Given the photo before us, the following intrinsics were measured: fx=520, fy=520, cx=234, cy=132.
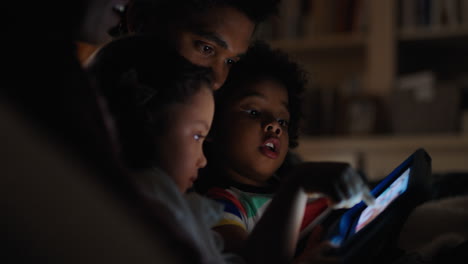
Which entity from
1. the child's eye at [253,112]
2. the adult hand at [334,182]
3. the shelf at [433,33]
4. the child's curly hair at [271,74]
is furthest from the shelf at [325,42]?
the adult hand at [334,182]

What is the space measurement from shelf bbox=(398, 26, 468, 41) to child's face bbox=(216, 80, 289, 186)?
2056 mm

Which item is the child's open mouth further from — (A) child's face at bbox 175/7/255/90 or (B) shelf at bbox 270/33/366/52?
(B) shelf at bbox 270/33/366/52

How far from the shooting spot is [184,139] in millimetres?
438

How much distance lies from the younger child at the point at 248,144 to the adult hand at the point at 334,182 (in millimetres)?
88

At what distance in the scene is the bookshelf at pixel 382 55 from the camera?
2.28 m

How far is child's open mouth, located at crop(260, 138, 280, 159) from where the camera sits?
575mm

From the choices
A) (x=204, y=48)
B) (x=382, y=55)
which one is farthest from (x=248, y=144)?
(x=382, y=55)

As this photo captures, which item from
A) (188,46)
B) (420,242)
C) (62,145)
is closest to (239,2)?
(188,46)

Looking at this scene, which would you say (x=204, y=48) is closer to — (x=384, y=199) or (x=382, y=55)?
(x=384, y=199)

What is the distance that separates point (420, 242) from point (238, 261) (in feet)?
1.56

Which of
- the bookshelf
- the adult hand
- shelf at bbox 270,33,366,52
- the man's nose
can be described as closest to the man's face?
the man's nose

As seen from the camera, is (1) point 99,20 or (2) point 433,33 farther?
(2) point 433,33

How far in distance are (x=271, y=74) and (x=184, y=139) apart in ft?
0.76

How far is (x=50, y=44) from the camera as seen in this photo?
0.37m
